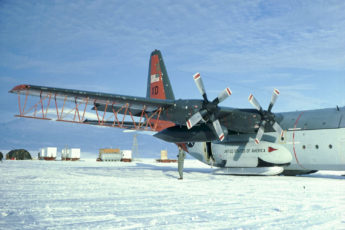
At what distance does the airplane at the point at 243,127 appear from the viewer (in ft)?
56.5

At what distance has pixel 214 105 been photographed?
18.0 metres

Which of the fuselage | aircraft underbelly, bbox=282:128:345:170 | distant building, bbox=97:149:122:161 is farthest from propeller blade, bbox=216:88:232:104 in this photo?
distant building, bbox=97:149:122:161

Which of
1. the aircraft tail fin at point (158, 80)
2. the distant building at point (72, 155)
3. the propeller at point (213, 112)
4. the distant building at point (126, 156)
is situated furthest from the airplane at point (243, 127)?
the distant building at point (72, 155)

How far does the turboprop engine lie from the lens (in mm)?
18625

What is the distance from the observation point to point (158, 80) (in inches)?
1005

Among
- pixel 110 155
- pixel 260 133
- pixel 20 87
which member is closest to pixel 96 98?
pixel 20 87

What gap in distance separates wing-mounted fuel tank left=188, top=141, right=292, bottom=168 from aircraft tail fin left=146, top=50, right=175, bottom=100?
179 inches

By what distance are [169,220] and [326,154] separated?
44.2ft

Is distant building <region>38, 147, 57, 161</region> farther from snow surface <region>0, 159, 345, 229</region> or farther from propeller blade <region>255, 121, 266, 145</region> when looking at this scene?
snow surface <region>0, 159, 345, 229</region>

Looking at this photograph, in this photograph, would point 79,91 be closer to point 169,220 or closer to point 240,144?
point 240,144

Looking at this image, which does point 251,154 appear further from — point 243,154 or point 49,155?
point 49,155

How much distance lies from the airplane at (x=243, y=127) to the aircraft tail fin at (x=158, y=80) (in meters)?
4.49

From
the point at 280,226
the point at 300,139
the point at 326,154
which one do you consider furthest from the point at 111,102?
the point at 280,226

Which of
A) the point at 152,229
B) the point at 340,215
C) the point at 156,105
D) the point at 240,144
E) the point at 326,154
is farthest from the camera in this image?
the point at 240,144
